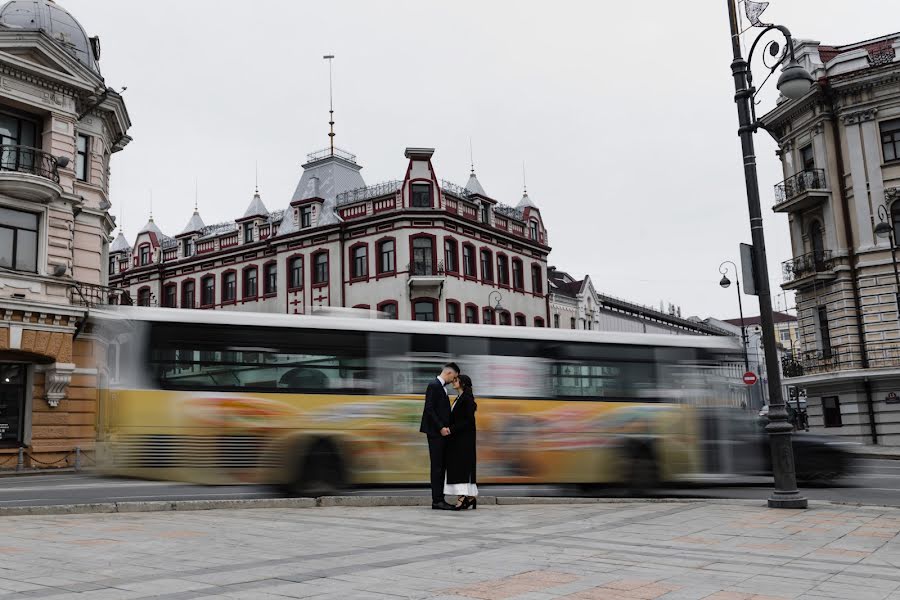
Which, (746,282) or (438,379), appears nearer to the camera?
(438,379)

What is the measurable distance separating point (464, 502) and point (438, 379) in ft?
5.46

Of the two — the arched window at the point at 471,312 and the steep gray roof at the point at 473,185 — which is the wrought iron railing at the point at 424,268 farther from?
the steep gray roof at the point at 473,185

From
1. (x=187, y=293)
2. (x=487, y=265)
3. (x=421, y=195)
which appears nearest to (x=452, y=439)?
(x=421, y=195)

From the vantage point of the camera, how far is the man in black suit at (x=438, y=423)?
10.4 meters

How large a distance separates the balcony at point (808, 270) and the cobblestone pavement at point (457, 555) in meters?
27.4

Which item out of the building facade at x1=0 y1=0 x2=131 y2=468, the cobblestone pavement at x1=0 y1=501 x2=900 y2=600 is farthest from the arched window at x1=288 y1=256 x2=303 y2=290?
the cobblestone pavement at x1=0 y1=501 x2=900 y2=600

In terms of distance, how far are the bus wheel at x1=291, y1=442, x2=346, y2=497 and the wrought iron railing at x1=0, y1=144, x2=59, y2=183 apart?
19101 millimetres

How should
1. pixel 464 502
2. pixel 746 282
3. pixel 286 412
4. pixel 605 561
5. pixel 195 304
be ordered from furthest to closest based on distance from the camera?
pixel 195 304
pixel 286 412
pixel 746 282
pixel 464 502
pixel 605 561

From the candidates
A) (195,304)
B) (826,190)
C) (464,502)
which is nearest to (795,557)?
(464,502)

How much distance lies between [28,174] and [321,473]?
18748mm

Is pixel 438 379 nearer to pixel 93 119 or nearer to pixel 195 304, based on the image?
pixel 93 119

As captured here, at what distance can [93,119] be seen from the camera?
30281 mm

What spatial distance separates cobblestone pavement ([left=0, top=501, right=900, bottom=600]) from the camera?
5188 millimetres

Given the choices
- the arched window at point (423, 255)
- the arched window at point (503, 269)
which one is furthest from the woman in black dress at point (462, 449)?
the arched window at point (503, 269)
